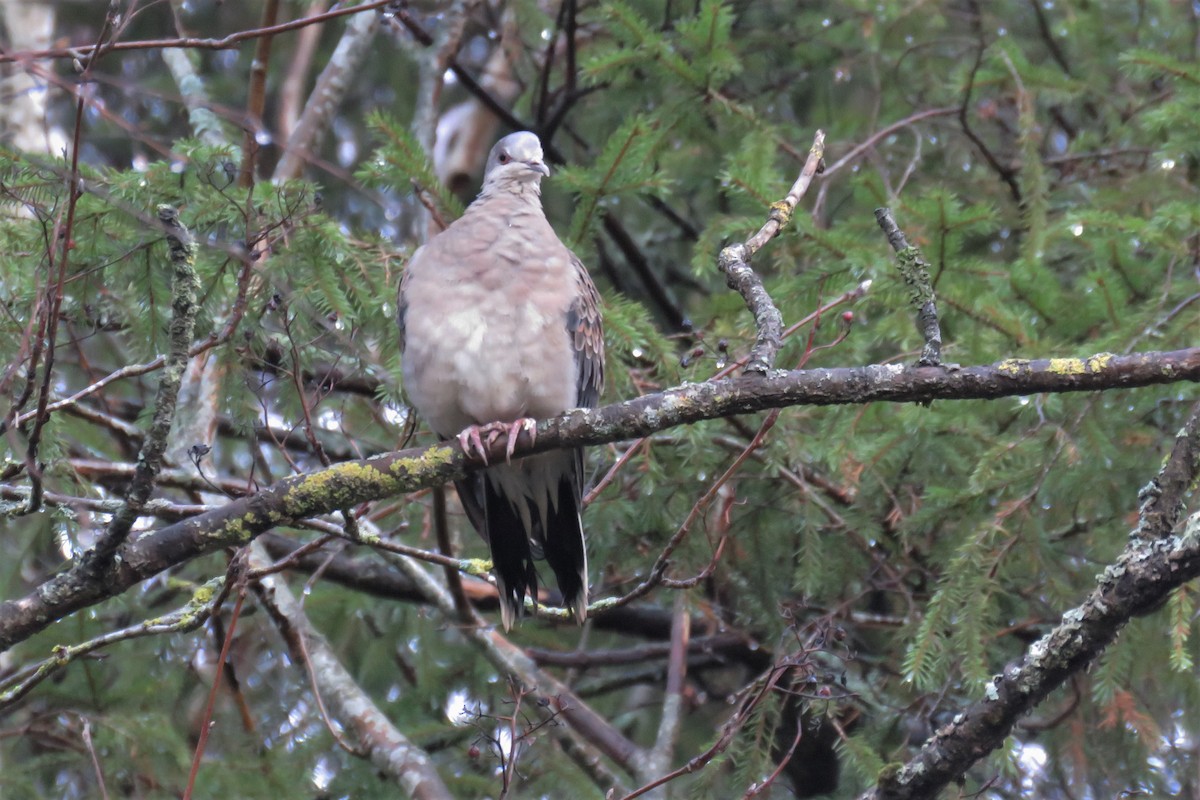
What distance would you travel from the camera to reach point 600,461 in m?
4.79

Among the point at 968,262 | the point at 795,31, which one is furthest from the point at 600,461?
the point at 795,31

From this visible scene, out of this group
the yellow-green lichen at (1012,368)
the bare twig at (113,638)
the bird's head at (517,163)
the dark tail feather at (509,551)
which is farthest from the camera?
the bird's head at (517,163)

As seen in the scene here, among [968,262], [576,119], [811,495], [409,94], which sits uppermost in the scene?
[409,94]

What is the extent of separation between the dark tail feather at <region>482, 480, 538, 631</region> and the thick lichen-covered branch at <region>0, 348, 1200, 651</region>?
1.25m

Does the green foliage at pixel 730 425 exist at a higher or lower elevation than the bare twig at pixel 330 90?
lower

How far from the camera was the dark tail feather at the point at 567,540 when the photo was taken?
4145 mm

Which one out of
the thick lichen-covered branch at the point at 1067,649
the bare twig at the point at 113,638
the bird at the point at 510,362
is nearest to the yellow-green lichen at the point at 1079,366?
the thick lichen-covered branch at the point at 1067,649

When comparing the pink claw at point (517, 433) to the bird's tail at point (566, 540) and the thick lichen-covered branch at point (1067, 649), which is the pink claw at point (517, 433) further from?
the thick lichen-covered branch at point (1067, 649)

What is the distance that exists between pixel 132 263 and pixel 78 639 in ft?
5.12

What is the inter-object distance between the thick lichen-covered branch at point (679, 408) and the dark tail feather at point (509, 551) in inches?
49.1

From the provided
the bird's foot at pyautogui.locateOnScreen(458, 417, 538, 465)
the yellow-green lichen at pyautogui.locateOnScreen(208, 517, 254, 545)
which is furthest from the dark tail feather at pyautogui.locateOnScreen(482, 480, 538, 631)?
the yellow-green lichen at pyautogui.locateOnScreen(208, 517, 254, 545)

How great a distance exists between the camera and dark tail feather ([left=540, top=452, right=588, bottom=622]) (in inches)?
163

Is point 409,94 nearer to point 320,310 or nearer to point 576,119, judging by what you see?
point 576,119

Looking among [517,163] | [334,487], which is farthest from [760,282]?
[517,163]
